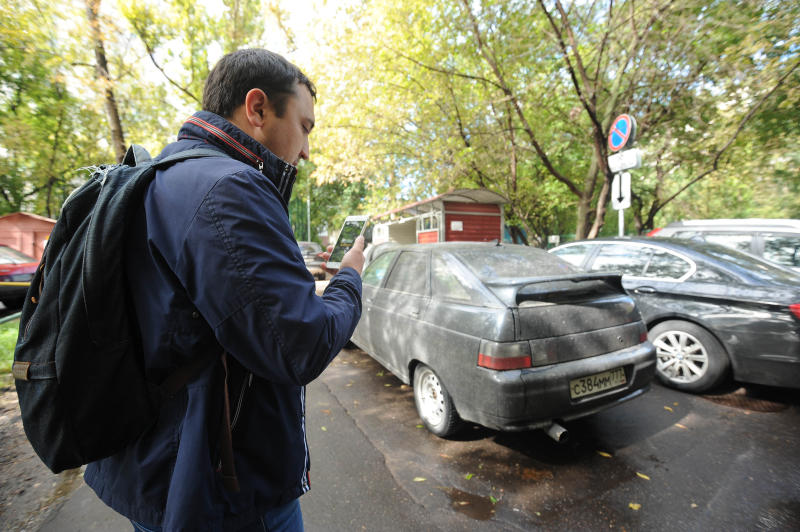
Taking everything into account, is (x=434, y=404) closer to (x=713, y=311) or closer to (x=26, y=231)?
(x=713, y=311)

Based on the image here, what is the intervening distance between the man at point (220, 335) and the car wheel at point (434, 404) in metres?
2.04

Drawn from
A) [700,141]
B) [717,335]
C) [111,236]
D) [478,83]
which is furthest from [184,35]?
[700,141]

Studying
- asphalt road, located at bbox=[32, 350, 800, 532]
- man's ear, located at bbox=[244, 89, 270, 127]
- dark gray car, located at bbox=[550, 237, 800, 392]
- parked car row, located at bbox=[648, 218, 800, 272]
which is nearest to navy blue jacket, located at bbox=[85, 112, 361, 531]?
man's ear, located at bbox=[244, 89, 270, 127]

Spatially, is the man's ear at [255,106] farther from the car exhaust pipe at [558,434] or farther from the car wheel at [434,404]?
the car exhaust pipe at [558,434]

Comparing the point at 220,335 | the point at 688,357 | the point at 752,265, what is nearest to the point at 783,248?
the point at 752,265

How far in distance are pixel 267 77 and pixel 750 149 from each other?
15.6 m

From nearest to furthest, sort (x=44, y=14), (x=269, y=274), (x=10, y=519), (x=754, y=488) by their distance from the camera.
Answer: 1. (x=269, y=274)
2. (x=10, y=519)
3. (x=754, y=488)
4. (x=44, y=14)

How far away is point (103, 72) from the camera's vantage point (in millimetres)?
7262

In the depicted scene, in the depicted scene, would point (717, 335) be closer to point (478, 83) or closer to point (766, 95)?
point (766, 95)

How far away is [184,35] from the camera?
971 cm

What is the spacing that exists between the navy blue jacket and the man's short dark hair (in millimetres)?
219

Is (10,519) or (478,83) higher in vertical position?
(478,83)

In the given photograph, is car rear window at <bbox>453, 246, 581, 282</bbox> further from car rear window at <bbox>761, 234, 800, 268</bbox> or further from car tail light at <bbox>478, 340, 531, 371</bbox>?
car rear window at <bbox>761, 234, 800, 268</bbox>

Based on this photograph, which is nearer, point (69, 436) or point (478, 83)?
point (69, 436)
